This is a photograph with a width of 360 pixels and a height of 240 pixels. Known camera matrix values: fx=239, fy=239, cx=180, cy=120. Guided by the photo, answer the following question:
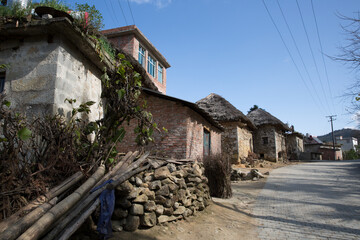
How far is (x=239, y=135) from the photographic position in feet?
56.0

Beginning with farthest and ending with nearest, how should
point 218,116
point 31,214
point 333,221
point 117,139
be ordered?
1. point 218,116
2. point 333,221
3. point 117,139
4. point 31,214

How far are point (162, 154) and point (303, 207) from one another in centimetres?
470

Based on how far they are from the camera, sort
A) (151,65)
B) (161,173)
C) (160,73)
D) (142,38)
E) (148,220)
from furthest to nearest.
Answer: (160,73) → (151,65) → (142,38) → (161,173) → (148,220)

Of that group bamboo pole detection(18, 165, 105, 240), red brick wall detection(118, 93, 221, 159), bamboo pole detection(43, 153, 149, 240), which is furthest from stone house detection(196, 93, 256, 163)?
bamboo pole detection(18, 165, 105, 240)

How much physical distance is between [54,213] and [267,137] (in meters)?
21.8

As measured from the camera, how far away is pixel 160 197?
510cm

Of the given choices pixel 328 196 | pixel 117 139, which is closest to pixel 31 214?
pixel 117 139

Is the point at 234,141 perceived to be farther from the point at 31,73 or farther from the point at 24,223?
the point at 24,223

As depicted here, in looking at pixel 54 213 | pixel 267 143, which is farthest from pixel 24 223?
pixel 267 143

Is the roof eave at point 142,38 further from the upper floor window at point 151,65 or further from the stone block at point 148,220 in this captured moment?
the stone block at point 148,220

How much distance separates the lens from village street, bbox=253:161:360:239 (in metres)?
5.55

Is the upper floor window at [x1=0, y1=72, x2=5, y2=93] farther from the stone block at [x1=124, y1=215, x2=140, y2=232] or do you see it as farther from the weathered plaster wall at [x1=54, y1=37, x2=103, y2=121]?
the stone block at [x1=124, y1=215, x2=140, y2=232]

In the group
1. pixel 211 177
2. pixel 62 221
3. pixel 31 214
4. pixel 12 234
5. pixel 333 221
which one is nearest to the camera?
pixel 12 234

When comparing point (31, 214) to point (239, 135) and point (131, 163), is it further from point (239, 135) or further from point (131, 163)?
point (239, 135)
